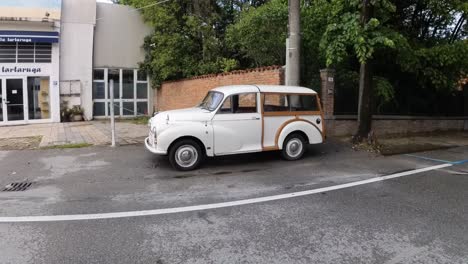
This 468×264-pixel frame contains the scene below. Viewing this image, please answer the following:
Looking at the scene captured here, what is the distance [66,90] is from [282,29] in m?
12.7

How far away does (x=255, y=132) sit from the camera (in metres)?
8.30

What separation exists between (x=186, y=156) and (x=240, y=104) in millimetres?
1658

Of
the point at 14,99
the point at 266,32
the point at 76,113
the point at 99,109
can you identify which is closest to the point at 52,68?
the point at 14,99

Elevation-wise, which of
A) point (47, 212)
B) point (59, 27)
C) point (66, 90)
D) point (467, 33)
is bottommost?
point (47, 212)

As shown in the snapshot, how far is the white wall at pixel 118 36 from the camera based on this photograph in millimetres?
20656

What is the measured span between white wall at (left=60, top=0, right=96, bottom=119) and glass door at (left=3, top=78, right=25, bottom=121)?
6.59 ft

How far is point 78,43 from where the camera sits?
19578 mm

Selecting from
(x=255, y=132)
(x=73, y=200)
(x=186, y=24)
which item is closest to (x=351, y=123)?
(x=255, y=132)

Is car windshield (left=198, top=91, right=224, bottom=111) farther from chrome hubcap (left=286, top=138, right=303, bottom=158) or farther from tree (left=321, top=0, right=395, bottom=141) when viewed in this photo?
tree (left=321, top=0, right=395, bottom=141)

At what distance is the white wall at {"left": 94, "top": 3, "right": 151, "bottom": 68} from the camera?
20.7 metres

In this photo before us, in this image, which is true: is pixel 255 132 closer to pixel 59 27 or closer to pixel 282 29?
pixel 282 29

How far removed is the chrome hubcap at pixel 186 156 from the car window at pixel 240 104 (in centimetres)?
104

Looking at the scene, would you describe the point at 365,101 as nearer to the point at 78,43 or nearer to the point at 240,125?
the point at 240,125

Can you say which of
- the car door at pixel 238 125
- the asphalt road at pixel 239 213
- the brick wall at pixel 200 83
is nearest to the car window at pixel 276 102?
the car door at pixel 238 125
